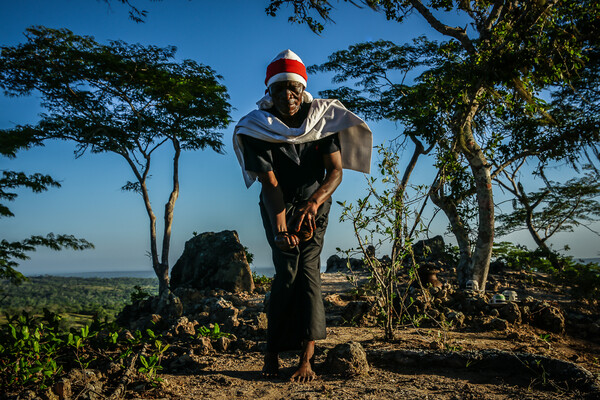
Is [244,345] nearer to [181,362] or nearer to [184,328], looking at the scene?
[181,362]

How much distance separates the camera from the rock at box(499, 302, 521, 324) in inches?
167

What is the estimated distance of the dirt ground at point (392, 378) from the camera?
2263 millimetres

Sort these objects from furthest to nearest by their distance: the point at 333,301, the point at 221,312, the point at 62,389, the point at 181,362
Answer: the point at 333,301 < the point at 221,312 < the point at 181,362 < the point at 62,389

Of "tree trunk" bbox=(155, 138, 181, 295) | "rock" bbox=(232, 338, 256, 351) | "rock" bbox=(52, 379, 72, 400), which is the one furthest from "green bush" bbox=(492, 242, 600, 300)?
"tree trunk" bbox=(155, 138, 181, 295)

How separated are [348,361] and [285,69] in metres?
1.94

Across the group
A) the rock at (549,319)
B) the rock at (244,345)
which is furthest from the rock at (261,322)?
the rock at (549,319)

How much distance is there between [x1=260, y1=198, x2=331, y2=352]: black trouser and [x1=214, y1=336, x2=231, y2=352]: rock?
2.52ft

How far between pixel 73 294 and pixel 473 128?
1317cm

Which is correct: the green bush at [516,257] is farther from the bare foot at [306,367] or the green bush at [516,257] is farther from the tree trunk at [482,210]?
the bare foot at [306,367]

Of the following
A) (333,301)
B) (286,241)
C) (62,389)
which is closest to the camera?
(62,389)

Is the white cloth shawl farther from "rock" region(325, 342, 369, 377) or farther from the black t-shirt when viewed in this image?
"rock" region(325, 342, 369, 377)

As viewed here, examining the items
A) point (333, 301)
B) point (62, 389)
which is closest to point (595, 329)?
point (333, 301)

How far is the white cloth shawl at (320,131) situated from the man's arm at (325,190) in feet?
0.59

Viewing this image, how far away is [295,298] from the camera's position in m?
2.76
